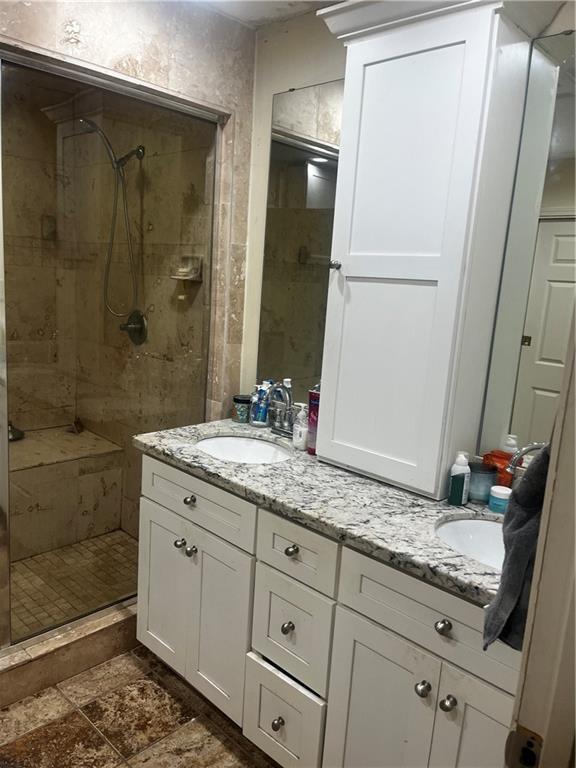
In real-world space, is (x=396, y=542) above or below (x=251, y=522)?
above

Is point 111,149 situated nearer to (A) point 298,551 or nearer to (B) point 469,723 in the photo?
(A) point 298,551

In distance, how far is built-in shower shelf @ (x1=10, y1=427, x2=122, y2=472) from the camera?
98.1 inches

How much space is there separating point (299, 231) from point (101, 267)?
3.99 feet

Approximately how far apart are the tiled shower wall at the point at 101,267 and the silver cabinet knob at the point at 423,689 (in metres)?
1.53

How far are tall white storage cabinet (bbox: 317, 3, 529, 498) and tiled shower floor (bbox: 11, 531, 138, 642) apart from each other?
Answer: 130cm

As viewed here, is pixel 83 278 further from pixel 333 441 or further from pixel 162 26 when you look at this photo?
pixel 333 441

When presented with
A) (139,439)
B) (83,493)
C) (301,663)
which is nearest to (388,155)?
(139,439)

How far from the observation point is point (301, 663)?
4.94ft

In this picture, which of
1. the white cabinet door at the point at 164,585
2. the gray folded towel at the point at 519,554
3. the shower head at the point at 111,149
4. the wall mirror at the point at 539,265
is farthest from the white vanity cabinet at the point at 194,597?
the shower head at the point at 111,149

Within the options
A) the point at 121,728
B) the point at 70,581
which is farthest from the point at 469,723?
the point at 70,581

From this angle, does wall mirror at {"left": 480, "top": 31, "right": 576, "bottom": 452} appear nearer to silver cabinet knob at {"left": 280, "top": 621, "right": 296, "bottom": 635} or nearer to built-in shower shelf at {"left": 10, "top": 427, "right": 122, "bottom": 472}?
silver cabinet knob at {"left": 280, "top": 621, "right": 296, "bottom": 635}

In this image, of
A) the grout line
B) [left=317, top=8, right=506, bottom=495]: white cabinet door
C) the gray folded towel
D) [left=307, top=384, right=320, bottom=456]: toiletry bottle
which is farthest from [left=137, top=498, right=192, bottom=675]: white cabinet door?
the gray folded towel

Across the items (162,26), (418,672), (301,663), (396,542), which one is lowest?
(301,663)

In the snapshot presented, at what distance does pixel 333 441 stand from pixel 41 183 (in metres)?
1.96
